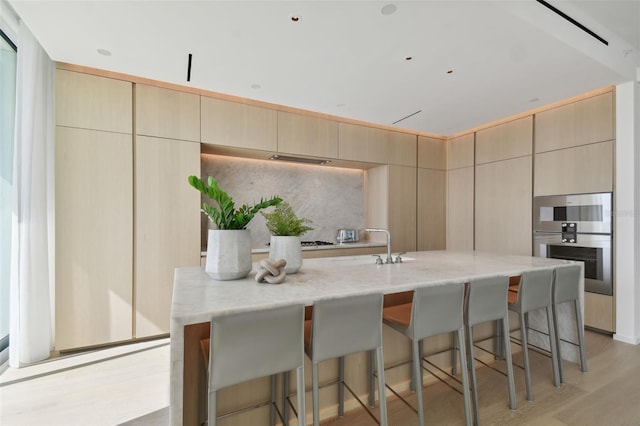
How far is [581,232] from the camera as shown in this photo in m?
3.28

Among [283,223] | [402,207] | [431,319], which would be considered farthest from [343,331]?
[402,207]

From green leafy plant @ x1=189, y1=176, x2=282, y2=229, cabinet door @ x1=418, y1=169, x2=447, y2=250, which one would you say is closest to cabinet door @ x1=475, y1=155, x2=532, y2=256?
cabinet door @ x1=418, y1=169, x2=447, y2=250

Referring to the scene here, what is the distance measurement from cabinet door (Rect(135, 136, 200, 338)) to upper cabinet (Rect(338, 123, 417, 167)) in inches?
77.3

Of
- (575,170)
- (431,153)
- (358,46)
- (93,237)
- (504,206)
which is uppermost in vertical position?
(358,46)

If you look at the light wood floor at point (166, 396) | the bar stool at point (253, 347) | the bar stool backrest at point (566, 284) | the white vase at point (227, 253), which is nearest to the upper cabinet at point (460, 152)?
the bar stool backrest at point (566, 284)

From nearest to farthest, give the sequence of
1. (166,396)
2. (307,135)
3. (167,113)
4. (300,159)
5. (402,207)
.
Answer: (166,396) < (167,113) < (307,135) < (300,159) < (402,207)

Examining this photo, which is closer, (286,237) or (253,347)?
(253,347)

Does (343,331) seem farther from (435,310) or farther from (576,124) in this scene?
(576,124)

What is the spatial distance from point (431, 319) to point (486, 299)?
0.48 m

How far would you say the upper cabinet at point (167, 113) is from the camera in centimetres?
293

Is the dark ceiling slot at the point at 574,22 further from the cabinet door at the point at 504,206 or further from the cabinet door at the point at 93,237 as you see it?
the cabinet door at the point at 93,237

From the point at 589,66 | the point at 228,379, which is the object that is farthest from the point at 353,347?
the point at 589,66

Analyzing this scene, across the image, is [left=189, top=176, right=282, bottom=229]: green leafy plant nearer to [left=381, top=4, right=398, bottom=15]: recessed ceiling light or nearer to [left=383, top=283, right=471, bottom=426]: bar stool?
[left=383, top=283, right=471, bottom=426]: bar stool

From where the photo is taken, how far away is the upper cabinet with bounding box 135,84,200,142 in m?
2.93
